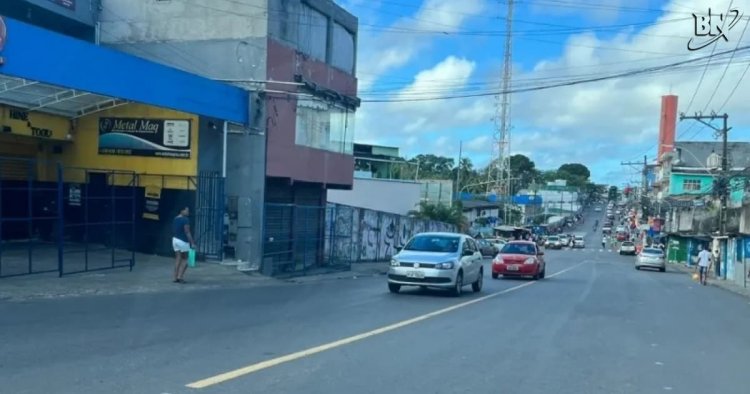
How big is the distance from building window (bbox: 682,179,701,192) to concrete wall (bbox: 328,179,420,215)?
36.7m

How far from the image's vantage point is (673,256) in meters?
69.1

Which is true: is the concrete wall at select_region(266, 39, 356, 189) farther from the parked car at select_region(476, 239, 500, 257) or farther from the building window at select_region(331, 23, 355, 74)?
the parked car at select_region(476, 239, 500, 257)

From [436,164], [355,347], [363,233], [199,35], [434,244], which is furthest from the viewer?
[436,164]

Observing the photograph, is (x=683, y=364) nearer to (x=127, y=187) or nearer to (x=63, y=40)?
(x=63, y=40)

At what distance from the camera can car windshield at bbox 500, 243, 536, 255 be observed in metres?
27.2

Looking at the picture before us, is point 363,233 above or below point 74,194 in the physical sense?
below

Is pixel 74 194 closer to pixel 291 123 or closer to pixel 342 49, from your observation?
pixel 291 123

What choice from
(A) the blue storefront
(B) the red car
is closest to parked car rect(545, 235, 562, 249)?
(B) the red car

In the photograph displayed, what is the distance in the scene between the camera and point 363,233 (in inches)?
1316

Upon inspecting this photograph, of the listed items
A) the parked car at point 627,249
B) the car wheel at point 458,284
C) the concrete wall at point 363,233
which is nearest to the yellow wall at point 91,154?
the concrete wall at point 363,233

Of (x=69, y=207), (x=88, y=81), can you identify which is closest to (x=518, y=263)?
(x=69, y=207)

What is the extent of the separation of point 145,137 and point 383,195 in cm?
3344

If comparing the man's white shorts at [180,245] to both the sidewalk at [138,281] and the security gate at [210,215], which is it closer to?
the sidewalk at [138,281]

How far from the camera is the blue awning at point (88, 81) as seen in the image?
595 inches
